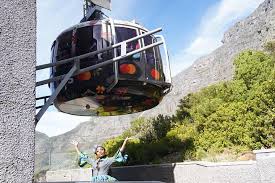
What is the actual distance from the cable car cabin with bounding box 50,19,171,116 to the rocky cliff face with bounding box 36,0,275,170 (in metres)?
21.1

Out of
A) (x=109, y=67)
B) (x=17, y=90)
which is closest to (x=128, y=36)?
(x=109, y=67)

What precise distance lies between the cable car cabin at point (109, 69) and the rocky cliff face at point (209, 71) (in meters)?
21.1

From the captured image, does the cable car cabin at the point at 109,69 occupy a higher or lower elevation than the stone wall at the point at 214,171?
higher

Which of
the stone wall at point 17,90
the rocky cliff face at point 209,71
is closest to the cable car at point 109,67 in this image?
the stone wall at point 17,90

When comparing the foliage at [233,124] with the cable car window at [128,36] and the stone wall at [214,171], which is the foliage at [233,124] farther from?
the cable car window at [128,36]

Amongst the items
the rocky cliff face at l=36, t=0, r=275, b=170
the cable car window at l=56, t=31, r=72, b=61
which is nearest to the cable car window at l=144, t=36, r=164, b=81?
the cable car window at l=56, t=31, r=72, b=61

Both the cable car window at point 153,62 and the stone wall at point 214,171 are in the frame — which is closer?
the stone wall at point 214,171

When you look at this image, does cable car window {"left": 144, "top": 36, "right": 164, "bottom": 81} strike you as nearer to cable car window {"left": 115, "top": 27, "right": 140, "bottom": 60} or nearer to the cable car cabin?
the cable car cabin

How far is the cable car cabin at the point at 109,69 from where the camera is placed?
8727 millimetres

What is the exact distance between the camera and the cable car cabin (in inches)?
344

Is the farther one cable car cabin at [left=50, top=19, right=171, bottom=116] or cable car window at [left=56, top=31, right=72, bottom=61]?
cable car window at [left=56, top=31, right=72, bottom=61]

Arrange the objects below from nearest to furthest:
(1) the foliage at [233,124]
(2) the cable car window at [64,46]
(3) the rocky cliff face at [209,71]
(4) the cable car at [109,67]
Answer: (4) the cable car at [109,67], (2) the cable car window at [64,46], (1) the foliage at [233,124], (3) the rocky cliff face at [209,71]

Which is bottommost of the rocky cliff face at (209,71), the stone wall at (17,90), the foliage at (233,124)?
the stone wall at (17,90)

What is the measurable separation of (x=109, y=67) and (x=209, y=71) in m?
39.8
